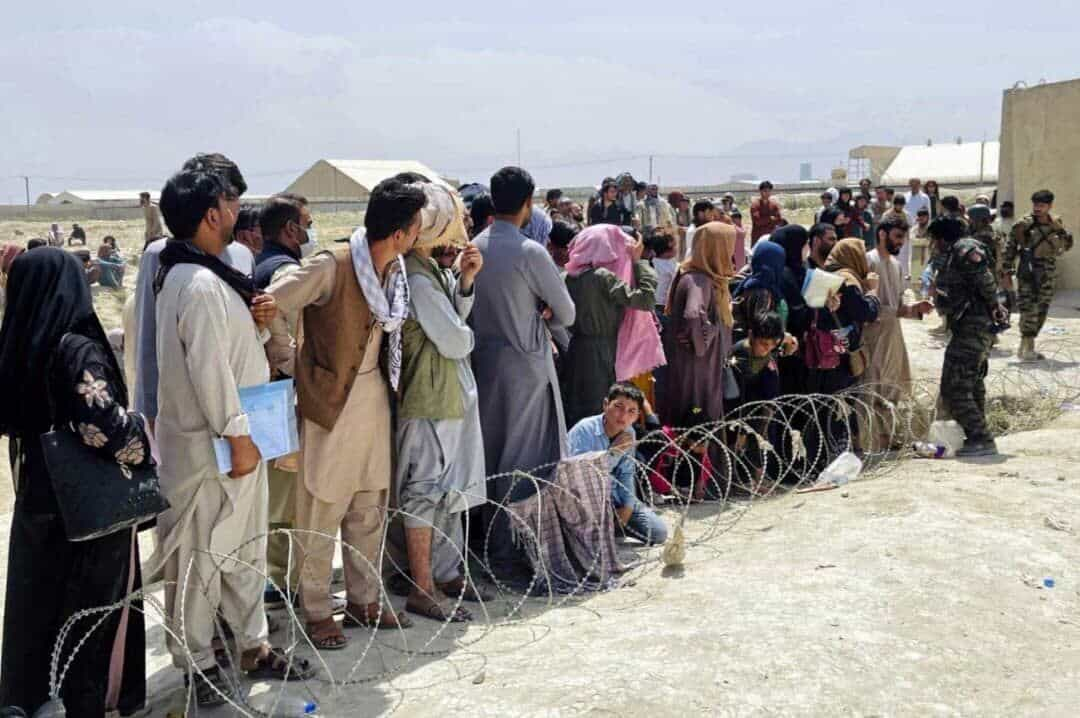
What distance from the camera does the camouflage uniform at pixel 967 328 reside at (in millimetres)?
7055

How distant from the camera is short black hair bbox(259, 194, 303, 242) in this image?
4605 mm

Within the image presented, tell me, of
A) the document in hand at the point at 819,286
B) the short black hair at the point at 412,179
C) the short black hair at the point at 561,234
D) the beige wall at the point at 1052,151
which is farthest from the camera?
the beige wall at the point at 1052,151

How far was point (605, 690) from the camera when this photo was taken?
363 cm

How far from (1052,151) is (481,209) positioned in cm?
1156

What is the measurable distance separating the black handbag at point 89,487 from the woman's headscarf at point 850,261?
16.7 feet

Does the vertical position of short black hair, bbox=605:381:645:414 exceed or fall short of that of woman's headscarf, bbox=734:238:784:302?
it falls short

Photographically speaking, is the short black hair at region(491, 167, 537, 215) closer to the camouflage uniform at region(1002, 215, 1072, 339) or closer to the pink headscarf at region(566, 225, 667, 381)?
the pink headscarf at region(566, 225, 667, 381)

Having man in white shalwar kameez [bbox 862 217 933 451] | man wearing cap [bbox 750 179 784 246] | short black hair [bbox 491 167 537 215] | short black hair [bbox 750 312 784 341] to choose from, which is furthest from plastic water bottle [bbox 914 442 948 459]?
man wearing cap [bbox 750 179 784 246]

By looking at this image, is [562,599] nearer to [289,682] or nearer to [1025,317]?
[289,682]

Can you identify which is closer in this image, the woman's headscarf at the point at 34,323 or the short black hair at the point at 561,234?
the woman's headscarf at the point at 34,323

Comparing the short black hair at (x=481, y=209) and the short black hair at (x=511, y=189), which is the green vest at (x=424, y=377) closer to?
the short black hair at (x=511, y=189)

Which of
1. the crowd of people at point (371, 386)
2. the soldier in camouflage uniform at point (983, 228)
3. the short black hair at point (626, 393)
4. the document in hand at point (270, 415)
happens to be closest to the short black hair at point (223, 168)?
the crowd of people at point (371, 386)

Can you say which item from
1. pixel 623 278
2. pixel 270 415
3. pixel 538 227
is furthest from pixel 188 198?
pixel 623 278

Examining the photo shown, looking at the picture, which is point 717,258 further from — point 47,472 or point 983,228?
point 983,228
